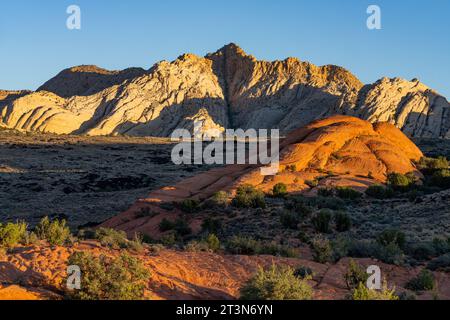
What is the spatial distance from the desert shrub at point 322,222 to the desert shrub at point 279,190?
20.4 ft

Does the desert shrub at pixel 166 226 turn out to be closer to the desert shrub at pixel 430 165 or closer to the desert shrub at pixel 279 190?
the desert shrub at pixel 279 190

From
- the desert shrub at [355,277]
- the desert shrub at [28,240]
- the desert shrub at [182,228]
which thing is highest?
the desert shrub at [28,240]

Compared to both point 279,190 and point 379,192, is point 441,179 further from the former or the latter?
point 279,190

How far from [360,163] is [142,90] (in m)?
80.0

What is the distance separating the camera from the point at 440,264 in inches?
542

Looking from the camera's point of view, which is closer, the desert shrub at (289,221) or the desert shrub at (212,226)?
the desert shrub at (289,221)

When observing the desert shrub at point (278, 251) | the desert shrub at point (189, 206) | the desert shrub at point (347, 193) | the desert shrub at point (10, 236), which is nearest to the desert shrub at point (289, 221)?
the desert shrub at point (189, 206)

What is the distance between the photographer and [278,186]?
27.8 m

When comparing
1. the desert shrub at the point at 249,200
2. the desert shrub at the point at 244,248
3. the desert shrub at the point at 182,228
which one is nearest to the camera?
the desert shrub at the point at 244,248

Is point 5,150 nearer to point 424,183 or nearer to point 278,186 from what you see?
point 278,186

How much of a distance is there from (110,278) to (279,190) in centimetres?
1908

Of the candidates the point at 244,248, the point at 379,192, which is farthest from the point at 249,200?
the point at 244,248

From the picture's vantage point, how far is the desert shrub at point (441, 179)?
31400 millimetres
